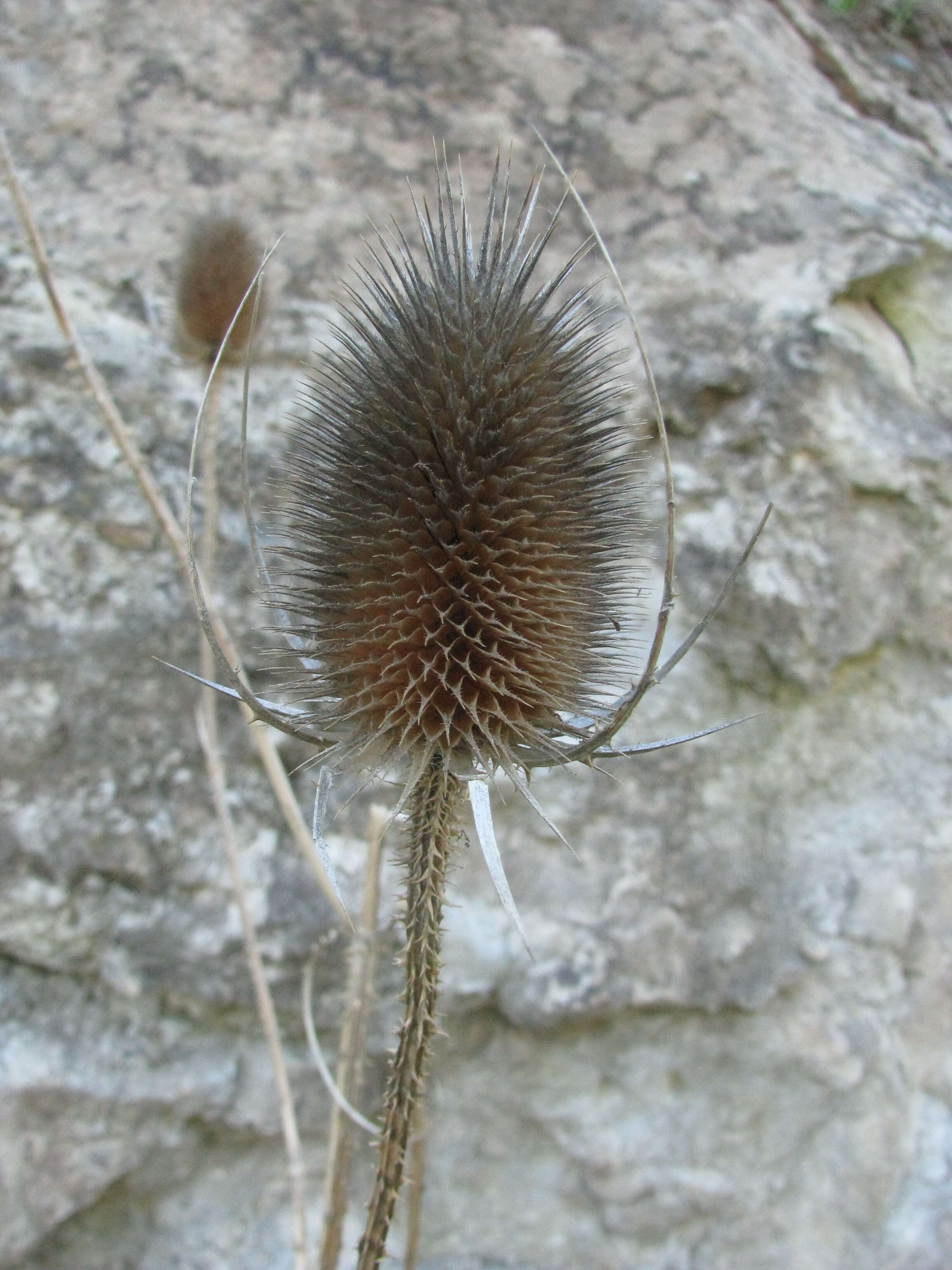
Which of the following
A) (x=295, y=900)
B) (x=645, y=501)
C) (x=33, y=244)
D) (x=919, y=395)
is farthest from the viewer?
(x=919, y=395)

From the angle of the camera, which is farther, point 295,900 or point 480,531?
point 295,900

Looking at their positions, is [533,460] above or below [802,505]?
below

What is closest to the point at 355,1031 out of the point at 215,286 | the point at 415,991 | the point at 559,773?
the point at 415,991

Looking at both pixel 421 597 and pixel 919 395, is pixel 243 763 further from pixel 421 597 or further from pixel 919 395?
pixel 919 395

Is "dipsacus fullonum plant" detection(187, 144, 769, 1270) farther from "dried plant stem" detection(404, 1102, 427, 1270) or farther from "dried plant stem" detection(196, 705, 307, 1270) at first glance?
"dried plant stem" detection(196, 705, 307, 1270)

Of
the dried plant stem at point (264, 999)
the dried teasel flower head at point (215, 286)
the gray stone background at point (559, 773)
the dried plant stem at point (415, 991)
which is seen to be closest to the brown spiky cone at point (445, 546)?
the dried plant stem at point (415, 991)

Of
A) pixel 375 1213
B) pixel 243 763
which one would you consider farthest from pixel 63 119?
pixel 375 1213

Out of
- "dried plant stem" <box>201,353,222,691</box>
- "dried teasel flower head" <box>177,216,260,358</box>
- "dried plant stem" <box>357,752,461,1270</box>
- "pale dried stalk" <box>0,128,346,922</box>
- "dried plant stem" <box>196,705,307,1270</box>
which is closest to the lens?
"dried plant stem" <box>357,752,461,1270</box>

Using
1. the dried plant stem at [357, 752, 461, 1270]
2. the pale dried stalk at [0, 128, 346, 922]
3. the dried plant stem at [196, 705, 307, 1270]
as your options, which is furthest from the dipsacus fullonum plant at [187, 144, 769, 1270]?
the dried plant stem at [196, 705, 307, 1270]

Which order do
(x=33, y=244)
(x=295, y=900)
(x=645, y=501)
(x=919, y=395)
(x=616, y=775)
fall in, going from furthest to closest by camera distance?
(x=919, y=395)
(x=616, y=775)
(x=295, y=900)
(x=33, y=244)
(x=645, y=501)
